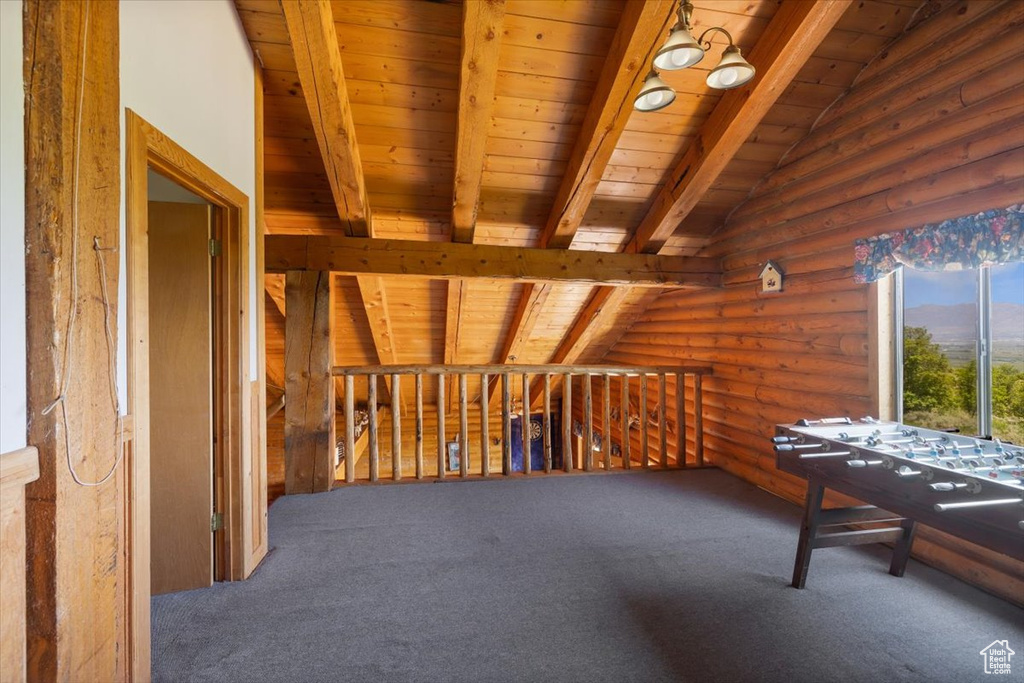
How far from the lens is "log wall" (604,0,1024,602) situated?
2.05 m

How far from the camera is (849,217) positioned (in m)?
2.78

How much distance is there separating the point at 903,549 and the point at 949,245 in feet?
5.11

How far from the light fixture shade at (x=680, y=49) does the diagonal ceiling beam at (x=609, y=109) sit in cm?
29

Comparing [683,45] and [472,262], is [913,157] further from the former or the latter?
[472,262]

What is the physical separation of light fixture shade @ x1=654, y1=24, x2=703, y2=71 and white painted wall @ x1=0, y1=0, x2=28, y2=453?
2061 mm

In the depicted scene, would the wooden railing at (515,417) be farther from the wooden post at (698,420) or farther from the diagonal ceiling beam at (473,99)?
the diagonal ceiling beam at (473,99)

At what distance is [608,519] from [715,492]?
1.11 metres

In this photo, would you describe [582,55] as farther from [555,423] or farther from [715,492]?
[555,423]

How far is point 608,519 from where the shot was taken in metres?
2.93

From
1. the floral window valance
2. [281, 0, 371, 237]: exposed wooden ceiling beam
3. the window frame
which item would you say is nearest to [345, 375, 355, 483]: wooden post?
[281, 0, 371, 237]: exposed wooden ceiling beam

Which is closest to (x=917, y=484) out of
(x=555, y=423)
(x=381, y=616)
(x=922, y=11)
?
(x=381, y=616)

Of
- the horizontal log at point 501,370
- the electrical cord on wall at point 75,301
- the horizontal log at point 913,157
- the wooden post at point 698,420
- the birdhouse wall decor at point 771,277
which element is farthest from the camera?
the wooden post at point 698,420

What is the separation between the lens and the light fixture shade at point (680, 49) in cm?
180
